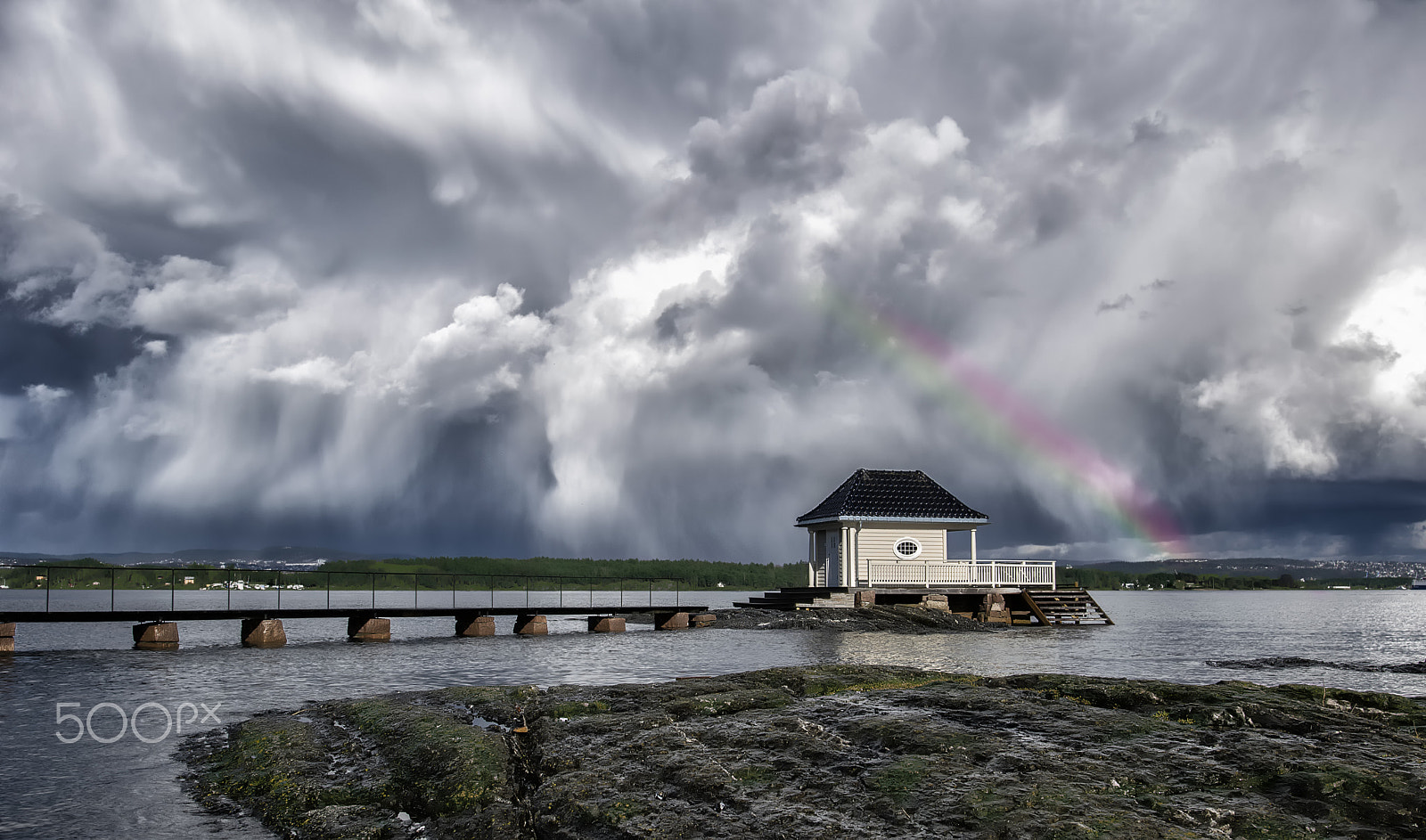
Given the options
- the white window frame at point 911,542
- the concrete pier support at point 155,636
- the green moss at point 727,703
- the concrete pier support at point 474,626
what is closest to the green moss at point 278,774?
the green moss at point 727,703

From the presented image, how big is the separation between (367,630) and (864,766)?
37.1m

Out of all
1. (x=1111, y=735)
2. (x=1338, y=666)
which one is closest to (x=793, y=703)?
(x=1111, y=735)

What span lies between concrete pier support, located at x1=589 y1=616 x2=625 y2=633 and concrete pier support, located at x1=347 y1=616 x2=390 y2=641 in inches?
440

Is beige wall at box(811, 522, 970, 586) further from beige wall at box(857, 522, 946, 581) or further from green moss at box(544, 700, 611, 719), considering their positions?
green moss at box(544, 700, 611, 719)

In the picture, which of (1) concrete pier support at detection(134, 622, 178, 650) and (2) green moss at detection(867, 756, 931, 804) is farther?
(1) concrete pier support at detection(134, 622, 178, 650)

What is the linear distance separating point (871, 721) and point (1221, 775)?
4.41 m

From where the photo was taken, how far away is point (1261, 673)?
29844 millimetres

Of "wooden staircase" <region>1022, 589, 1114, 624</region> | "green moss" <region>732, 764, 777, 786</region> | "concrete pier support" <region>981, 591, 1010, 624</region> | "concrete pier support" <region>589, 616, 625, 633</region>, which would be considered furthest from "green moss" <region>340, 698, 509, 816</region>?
"wooden staircase" <region>1022, 589, 1114, 624</region>

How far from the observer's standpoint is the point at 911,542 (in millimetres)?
51625

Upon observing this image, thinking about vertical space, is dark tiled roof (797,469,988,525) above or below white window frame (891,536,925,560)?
above

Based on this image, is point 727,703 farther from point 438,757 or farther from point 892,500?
point 892,500

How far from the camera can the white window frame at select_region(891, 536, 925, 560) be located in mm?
51281

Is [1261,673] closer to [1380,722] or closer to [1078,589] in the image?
[1380,722]

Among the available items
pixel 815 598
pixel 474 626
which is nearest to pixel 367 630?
pixel 474 626
